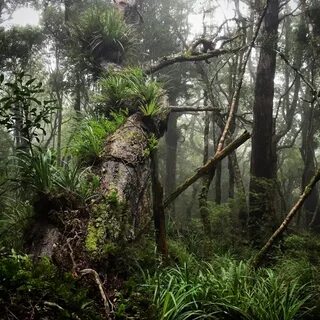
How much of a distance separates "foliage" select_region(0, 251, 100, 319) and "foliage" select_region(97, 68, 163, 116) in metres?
4.91

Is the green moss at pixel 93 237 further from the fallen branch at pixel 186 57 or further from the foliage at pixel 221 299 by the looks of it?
the fallen branch at pixel 186 57

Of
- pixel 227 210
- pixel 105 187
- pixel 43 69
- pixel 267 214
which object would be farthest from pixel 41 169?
pixel 43 69

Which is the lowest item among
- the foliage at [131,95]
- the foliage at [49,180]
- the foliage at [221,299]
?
the foliage at [221,299]

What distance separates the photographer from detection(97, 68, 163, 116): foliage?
26.0ft

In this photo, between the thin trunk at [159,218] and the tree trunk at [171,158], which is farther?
the tree trunk at [171,158]

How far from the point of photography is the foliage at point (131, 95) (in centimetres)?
793

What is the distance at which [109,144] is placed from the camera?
6.49 meters

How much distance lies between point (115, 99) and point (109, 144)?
7.28 ft

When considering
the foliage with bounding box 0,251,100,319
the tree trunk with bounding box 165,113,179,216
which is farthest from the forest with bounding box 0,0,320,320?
the tree trunk with bounding box 165,113,179,216

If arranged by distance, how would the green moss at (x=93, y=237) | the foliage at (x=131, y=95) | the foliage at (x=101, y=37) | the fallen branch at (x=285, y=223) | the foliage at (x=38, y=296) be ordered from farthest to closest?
the foliage at (x=101, y=37) → the foliage at (x=131, y=95) → the fallen branch at (x=285, y=223) → the green moss at (x=93, y=237) → the foliage at (x=38, y=296)

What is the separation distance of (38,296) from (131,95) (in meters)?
5.80

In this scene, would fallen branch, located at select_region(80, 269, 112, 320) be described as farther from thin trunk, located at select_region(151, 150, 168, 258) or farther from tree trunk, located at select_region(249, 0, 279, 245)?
tree trunk, located at select_region(249, 0, 279, 245)

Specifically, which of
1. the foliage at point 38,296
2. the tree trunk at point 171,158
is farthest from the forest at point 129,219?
the tree trunk at point 171,158

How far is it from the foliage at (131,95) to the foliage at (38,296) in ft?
16.1
